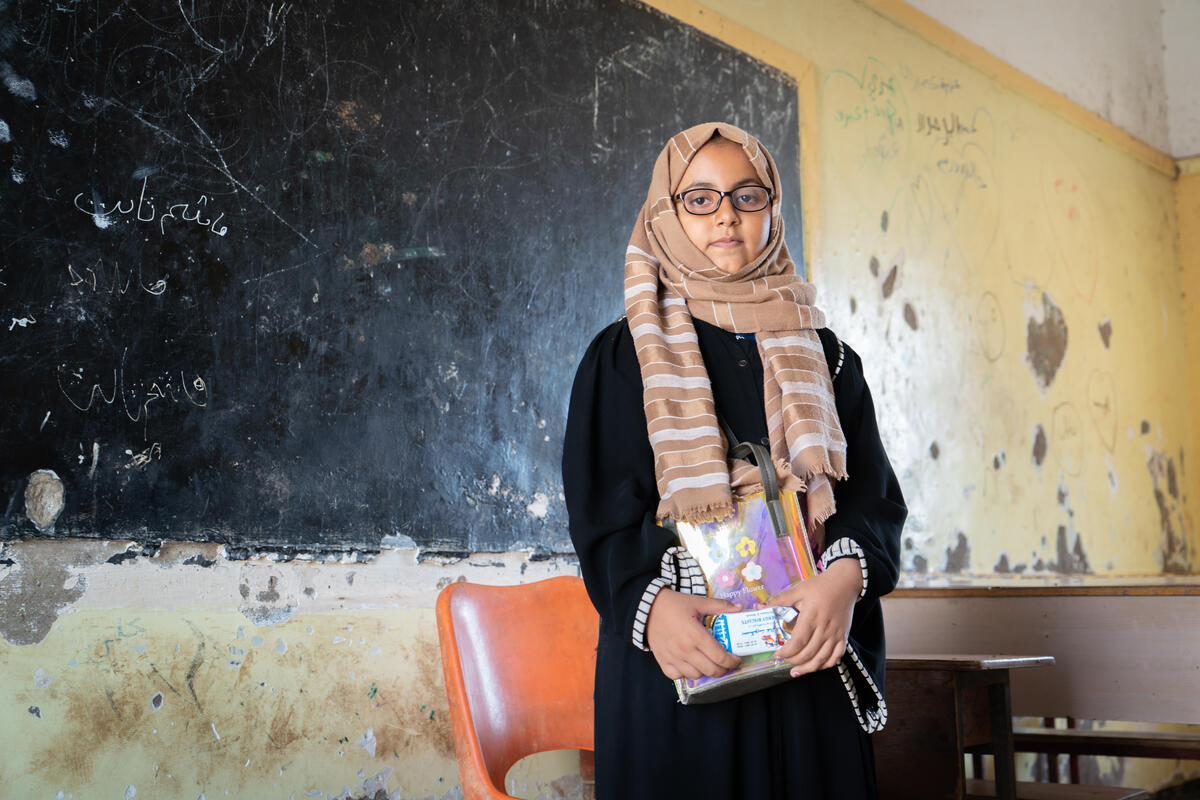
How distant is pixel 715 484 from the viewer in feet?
4.49

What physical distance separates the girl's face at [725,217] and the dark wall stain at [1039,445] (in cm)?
369

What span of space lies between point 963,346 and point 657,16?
2.03 m

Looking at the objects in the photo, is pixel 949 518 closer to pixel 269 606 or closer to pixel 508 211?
pixel 508 211

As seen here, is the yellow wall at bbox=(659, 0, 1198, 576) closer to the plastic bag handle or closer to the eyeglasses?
the eyeglasses

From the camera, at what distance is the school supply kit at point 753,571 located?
1.30 meters

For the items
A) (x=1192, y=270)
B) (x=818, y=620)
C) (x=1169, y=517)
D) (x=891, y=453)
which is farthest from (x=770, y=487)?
(x=1192, y=270)

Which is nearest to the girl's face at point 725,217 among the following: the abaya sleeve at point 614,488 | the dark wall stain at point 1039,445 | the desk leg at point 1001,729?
the abaya sleeve at point 614,488

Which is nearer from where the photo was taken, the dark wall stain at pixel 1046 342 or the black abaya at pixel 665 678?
the black abaya at pixel 665 678

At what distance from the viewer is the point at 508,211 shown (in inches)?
109

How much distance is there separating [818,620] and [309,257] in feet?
4.94

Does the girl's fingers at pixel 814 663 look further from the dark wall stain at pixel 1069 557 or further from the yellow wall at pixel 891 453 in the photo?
the dark wall stain at pixel 1069 557

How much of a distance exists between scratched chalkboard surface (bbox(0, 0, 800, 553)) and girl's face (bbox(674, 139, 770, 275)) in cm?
109

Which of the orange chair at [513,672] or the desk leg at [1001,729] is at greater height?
the orange chair at [513,672]

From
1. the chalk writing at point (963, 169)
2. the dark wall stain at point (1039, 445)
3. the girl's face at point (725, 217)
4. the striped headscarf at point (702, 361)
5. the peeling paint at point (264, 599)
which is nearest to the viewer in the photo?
the striped headscarf at point (702, 361)
